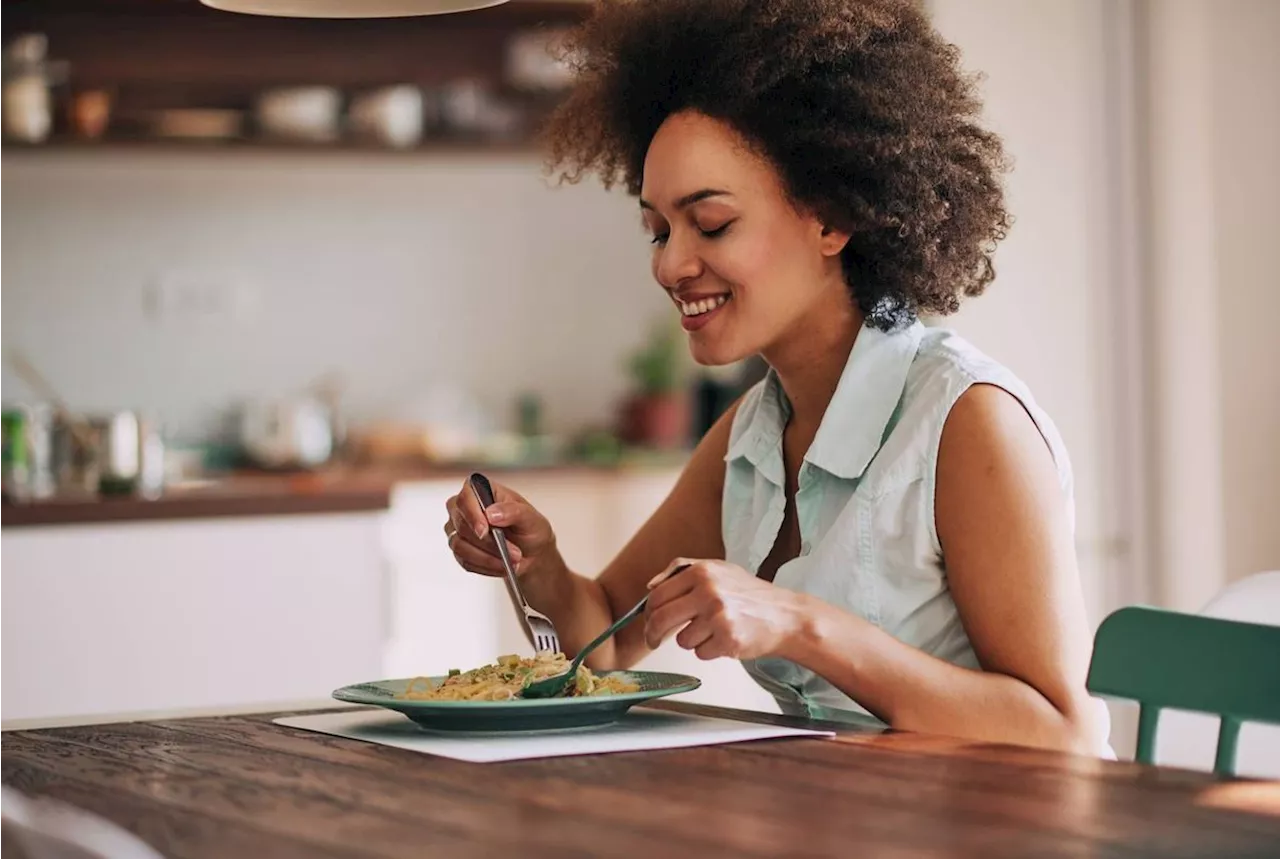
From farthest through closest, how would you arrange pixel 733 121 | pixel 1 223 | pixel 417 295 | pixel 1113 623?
pixel 417 295, pixel 1 223, pixel 733 121, pixel 1113 623

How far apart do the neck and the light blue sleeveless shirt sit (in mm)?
57

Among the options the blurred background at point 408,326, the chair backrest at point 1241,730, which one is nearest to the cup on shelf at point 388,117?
the blurred background at point 408,326

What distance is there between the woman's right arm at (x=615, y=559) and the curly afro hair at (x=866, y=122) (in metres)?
0.33

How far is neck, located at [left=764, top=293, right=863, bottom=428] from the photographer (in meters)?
1.96

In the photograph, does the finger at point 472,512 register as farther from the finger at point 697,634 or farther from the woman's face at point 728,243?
the finger at point 697,634

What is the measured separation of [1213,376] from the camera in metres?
3.23

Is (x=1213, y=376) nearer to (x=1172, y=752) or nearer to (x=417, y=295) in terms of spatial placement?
(x=1172, y=752)

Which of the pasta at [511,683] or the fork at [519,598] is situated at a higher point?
the fork at [519,598]

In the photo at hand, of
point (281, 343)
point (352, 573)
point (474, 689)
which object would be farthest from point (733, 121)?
point (281, 343)

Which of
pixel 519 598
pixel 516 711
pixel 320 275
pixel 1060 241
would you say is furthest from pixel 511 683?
pixel 320 275

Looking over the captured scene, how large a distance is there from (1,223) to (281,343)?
2.86ft

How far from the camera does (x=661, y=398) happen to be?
532 centimetres

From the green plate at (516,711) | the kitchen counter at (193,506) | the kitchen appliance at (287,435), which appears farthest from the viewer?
the kitchen appliance at (287,435)

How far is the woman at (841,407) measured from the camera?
1.61 m
